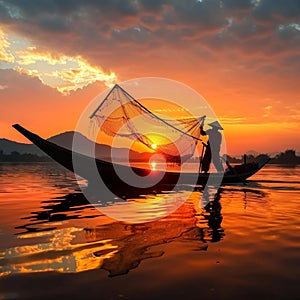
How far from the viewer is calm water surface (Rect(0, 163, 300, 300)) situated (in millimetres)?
5969

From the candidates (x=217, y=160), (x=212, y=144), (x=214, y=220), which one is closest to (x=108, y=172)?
(x=212, y=144)

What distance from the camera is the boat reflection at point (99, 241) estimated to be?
24.2 feet

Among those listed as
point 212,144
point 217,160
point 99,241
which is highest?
point 212,144

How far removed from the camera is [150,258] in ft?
26.2

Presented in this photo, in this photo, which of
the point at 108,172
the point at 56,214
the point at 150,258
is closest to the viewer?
the point at 150,258

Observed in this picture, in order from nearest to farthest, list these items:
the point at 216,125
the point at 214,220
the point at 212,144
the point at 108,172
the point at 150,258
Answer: the point at 150,258 → the point at 214,220 → the point at 108,172 → the point at 212,144 → the point at 216,125

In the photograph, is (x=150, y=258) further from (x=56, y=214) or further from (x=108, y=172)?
(x=108, y=172)

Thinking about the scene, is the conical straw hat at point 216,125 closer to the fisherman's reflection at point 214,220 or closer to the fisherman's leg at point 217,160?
the fisherman's leg at point 217,160

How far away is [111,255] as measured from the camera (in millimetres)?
8109

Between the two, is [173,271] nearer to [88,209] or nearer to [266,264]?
[266,264]

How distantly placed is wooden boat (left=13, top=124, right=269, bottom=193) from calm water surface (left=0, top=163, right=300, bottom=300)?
12.0 metres

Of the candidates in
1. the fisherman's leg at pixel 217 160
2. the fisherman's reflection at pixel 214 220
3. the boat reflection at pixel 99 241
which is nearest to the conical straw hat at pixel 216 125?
the fisherman's leg at pixel 217 160

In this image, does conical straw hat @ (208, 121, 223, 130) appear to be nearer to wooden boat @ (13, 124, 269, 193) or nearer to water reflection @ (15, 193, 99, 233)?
wooden boat @ (13, 124, 269, 193)

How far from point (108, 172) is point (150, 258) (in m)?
20.5
